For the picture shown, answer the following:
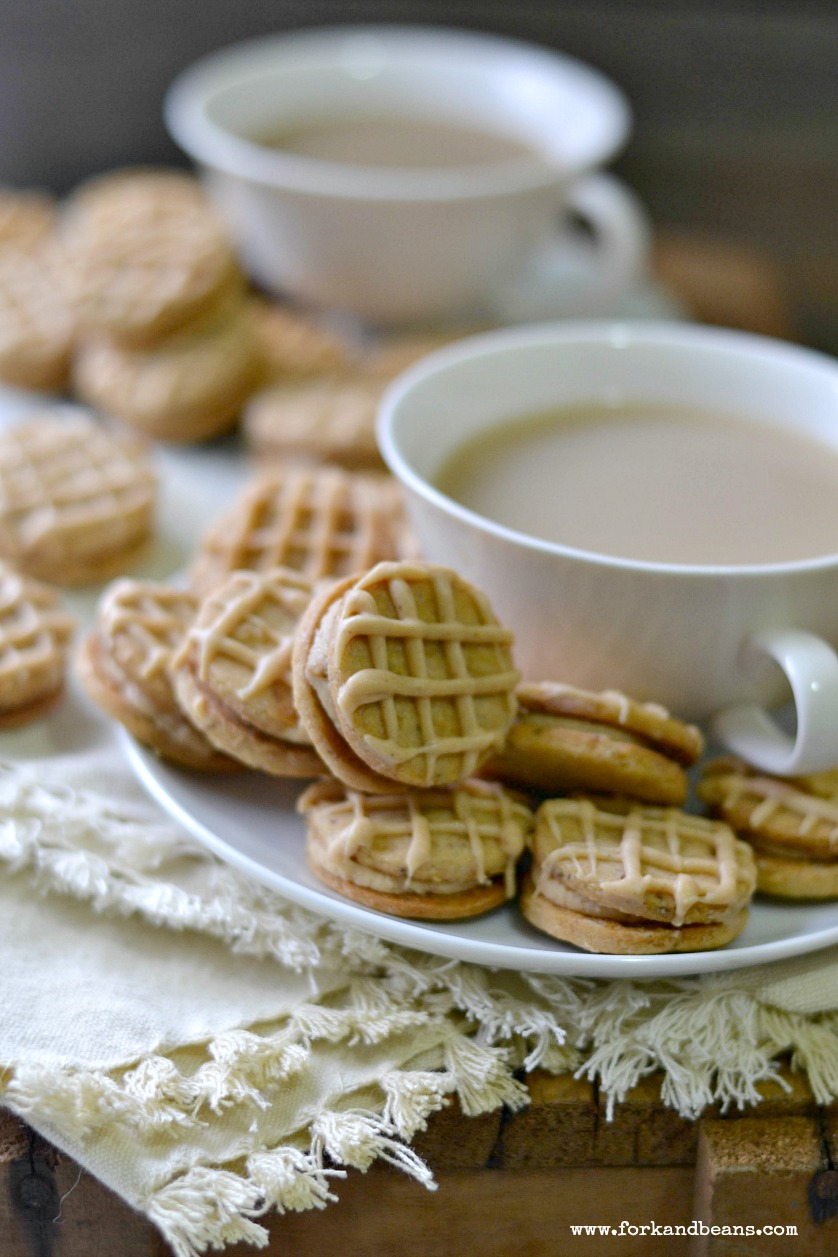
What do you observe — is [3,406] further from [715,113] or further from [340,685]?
[715,113]

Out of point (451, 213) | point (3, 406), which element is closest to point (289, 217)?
point (451, 213)

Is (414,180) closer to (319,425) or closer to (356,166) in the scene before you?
(356,166)

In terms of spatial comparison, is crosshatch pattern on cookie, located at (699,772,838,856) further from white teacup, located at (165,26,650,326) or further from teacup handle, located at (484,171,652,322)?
teacup handle, located at (484,171,652,322)

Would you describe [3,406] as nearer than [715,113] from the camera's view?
Yes

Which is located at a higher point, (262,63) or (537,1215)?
(262,63)

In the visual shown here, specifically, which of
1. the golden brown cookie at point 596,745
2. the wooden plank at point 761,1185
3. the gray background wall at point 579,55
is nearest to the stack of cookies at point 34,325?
the gray background wall at point 579,55

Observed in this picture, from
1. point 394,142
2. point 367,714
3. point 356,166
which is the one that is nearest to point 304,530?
point 367,714
